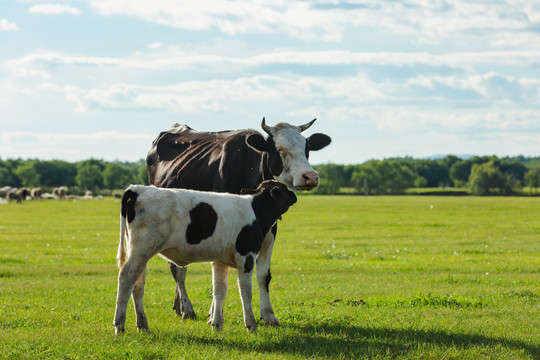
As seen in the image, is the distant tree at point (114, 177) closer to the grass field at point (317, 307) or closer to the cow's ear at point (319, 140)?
the grass field at point (317, 307)

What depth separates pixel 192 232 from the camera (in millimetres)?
9461

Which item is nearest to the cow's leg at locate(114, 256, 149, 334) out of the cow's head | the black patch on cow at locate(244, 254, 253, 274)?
the black patch on cow at locate(244, 254, 253, 274)

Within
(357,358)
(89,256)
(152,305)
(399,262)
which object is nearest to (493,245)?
(399,262)

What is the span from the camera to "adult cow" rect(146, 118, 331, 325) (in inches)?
439

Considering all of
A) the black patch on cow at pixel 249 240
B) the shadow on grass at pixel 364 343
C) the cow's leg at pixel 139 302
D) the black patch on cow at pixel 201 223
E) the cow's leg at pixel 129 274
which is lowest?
the shadow on grass at pixel 364 343

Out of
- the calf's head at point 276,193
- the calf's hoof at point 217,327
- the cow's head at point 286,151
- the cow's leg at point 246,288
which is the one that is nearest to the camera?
the cow's leg at point 246,288

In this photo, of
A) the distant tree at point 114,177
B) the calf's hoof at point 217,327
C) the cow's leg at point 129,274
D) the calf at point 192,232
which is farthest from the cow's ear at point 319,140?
the distant tree at point 114,177

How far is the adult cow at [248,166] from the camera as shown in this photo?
11.1 metres

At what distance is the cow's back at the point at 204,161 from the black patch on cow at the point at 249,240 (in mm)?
1895

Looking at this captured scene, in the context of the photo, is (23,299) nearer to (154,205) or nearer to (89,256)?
(154,205)

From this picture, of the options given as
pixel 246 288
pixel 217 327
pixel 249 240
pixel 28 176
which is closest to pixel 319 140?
pixel 249 240

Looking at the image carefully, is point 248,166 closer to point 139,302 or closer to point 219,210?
point 219,210

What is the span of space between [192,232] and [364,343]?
293 centimetres

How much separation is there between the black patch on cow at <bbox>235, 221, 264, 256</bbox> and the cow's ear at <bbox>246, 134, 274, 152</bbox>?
5.57 feet
